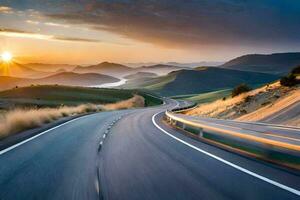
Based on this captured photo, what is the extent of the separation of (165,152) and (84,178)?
4712mm

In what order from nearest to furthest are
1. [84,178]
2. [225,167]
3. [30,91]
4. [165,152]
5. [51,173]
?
1. [84,178]
2. [51,173]
3. [225,167]
4. [165,152]
5. [30,91]

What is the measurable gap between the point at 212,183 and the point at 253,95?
3512 centimetres

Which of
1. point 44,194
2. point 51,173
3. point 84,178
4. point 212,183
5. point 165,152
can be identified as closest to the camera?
point 44,194

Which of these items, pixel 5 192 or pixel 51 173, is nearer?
pixel 5 192

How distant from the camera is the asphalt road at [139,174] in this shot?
24.6ft

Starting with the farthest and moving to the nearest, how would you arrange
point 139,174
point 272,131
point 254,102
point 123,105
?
point 123,105
point 254,102
point 272,131
point 139,174

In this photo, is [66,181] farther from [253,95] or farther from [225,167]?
[253,95]

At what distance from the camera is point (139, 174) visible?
948 centimetres

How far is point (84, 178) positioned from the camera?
8961 mm

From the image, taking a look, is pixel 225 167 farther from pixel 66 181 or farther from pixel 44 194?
pixel 44 194

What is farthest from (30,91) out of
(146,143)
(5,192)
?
(5,192)

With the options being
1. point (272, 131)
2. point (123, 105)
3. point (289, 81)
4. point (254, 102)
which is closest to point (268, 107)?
point (254, 102)

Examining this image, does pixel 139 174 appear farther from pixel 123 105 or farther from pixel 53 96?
pixel 53 96

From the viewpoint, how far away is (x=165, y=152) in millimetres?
13250
